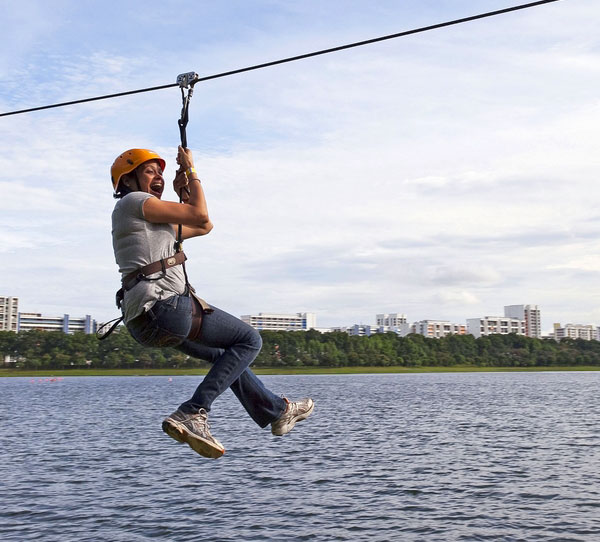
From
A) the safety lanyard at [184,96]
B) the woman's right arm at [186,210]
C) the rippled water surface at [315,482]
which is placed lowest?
the rippled water surface at [315,482]

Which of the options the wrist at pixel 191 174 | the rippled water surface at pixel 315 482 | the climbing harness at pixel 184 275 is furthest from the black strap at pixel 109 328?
the rippled water surface at pixel 315 482

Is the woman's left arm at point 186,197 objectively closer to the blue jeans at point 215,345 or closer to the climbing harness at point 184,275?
the climbing harness at point 184,275

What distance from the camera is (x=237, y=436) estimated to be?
5697 centimetres

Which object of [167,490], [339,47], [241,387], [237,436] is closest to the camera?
[241,387]

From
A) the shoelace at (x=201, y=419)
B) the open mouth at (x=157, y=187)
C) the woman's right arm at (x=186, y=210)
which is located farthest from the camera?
the open mouth at (x=157, y=187)

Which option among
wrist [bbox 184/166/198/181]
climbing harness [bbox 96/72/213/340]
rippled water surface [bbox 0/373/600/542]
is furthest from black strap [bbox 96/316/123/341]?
rippled water surface [bbox 0/373/600/542]

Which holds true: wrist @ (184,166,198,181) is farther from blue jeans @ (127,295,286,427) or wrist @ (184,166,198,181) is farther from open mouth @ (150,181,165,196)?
blue jeans @ (127,295,286,427)

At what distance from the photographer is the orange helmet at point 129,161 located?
6.73 metres

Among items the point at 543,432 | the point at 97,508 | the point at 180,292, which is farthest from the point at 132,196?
the point at 543,432

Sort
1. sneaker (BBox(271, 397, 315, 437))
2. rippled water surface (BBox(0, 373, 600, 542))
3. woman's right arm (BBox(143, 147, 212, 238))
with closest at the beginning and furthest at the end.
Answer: woman's right arm (BBox(143, 147, 212, 238)), sneaker (BBox(271, 397, 315, 437)), rippled water surface (BBox(0, 373, 600, 542))

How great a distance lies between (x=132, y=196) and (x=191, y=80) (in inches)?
71.5

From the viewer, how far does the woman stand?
641cm

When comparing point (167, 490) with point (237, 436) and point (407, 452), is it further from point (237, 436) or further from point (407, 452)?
point (237, 436)

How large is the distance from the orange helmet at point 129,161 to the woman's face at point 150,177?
0.21 ft
